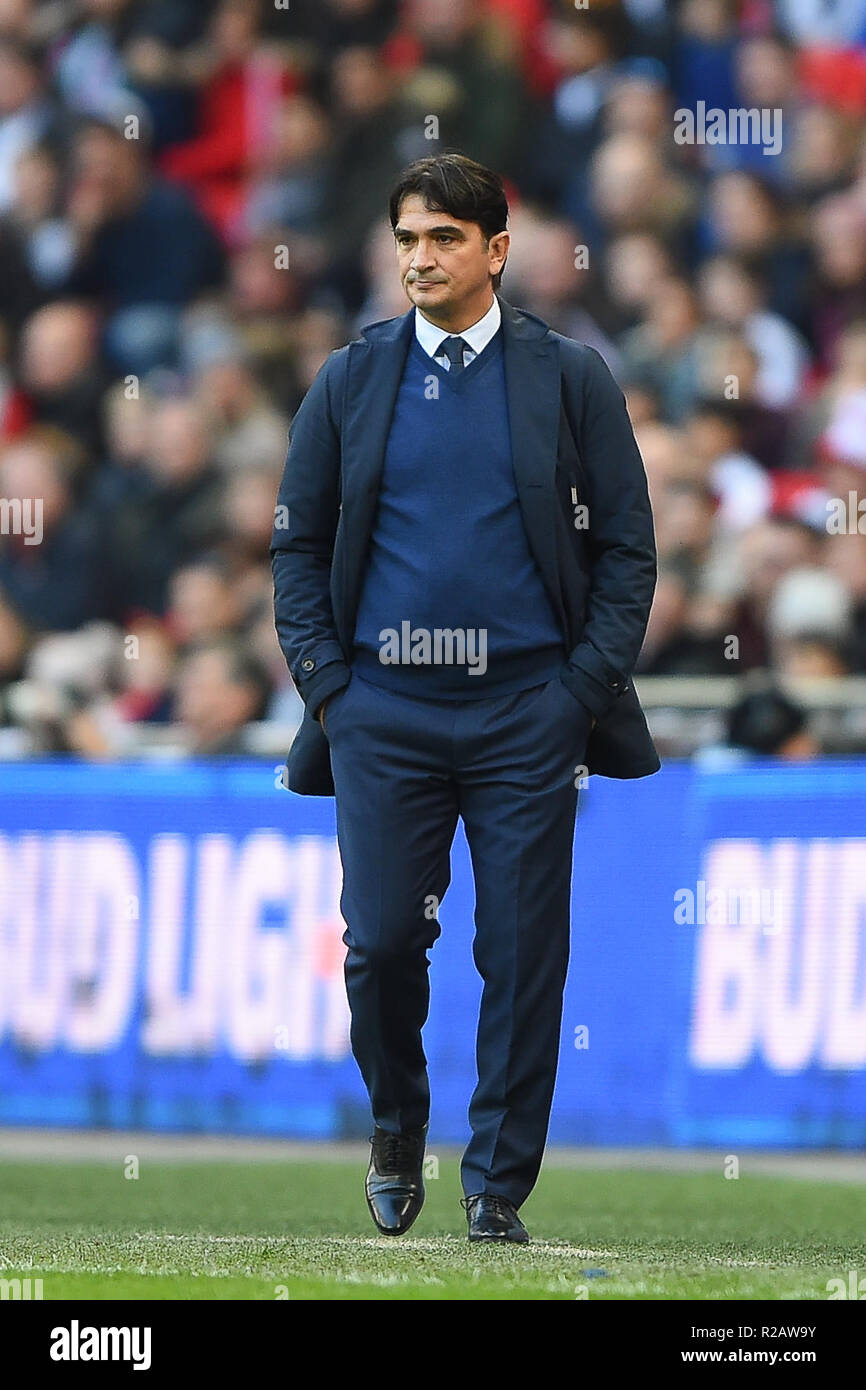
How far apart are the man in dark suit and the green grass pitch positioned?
347 millimetres

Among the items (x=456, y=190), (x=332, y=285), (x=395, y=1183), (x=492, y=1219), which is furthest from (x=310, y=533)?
(x=332, y=285)

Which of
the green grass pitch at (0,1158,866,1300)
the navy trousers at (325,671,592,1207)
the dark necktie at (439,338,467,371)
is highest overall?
the dark necktie at (439,338,467,371)

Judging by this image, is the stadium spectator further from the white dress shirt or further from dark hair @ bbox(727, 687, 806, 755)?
the white dress shirt

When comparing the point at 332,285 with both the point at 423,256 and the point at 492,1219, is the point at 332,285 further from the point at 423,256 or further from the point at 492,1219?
the point at 492,1219

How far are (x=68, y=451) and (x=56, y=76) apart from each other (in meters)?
2.33

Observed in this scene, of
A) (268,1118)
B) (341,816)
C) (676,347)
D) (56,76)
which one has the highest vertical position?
(56,76)

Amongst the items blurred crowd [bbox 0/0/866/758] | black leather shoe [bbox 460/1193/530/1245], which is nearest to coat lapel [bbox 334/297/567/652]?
black leather shoe [bbox 460/1193/530/1245]

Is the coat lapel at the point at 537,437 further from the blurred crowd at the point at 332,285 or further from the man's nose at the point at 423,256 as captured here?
the blurred crowd at the point at 332,285

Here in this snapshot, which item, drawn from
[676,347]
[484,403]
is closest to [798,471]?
[676,347]

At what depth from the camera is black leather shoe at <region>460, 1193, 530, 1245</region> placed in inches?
218

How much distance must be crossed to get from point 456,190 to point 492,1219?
2.21m
